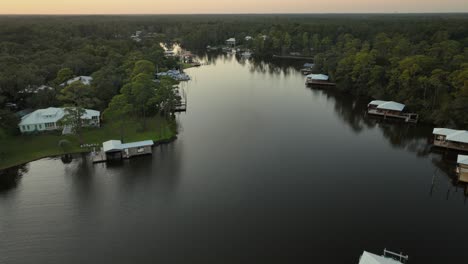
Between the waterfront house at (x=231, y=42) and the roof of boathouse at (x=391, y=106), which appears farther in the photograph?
the waterfront house at (x=231, y=42)

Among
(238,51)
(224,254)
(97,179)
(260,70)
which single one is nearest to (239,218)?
(224,254)

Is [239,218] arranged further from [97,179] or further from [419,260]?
[97,179]

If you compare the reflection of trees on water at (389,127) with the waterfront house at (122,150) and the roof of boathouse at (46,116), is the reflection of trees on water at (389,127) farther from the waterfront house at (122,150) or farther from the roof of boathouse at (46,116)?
the roof of boathouse at (46,116)

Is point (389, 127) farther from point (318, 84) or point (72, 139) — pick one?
point (72, 139)

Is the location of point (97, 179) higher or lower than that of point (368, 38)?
lower

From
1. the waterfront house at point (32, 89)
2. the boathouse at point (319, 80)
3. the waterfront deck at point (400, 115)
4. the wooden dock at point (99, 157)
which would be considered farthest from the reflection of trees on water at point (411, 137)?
the waterfront house at point (32, 89)
